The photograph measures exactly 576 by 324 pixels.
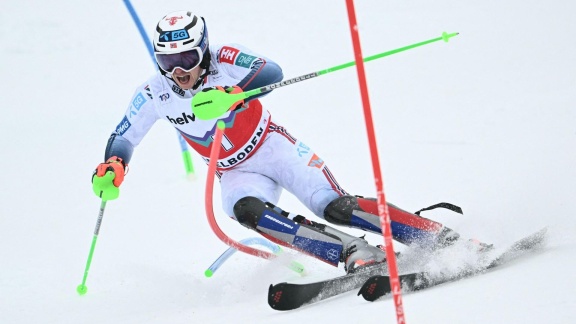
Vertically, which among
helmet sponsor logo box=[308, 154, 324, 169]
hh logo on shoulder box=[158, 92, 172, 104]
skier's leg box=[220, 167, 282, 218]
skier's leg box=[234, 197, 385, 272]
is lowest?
skier's leg box=[234, 197, 385, 272]

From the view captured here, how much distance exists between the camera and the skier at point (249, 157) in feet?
16.9

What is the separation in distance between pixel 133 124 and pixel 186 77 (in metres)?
0.50

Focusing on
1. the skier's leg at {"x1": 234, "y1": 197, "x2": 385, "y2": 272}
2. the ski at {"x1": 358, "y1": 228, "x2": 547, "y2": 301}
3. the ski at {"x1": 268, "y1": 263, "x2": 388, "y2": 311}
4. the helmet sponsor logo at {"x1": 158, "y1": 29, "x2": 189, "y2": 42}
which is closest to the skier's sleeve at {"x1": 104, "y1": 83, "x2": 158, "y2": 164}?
the helmet sponsor logo at {"x1": 158, "y1": 29, "x2": 189, "y2": 42}

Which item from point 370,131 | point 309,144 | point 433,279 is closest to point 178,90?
point 433,279

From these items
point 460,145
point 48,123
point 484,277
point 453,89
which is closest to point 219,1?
point 48,123

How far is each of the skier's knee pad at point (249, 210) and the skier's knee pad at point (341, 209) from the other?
40cm

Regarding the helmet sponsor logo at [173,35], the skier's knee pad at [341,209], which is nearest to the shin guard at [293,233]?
the skier's knee pad at [341,209]

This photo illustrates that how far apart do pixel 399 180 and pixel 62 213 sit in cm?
277

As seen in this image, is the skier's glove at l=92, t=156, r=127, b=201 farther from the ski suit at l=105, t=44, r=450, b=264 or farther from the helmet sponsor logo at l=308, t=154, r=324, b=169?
the helmet sponsor logo at l=308, t=154, r=324, b=169

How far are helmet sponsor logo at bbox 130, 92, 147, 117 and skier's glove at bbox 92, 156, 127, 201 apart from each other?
32 cm

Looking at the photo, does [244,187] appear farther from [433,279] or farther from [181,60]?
[433,279]

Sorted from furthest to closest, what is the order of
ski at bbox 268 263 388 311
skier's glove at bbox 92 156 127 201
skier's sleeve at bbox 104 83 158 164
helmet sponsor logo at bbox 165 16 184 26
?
1. skier's sleeve at bbox 104 83 158 164
2. skier's glove at bbox 92 156 127 201
3. helmet sponsor logo at bbox 165 16 184 26
4. ski at bbox 268 263 388 311

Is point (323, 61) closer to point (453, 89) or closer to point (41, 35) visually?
point (453, 89)

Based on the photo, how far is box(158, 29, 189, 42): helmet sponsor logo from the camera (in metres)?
5.29
